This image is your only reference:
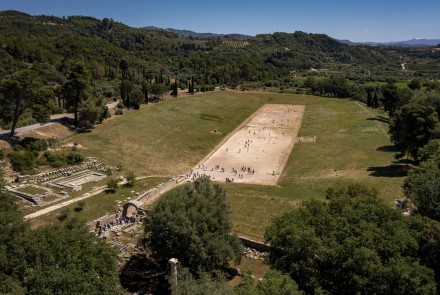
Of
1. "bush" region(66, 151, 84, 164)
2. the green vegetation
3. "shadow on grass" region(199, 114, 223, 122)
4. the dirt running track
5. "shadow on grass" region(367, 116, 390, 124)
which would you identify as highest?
the green vegetation

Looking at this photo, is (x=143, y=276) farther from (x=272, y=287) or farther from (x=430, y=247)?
(x=430, y=247)

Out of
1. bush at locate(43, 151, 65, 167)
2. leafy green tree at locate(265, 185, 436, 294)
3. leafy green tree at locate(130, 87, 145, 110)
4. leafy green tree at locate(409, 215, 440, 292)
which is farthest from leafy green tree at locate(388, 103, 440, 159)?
leafy green tree at locate(130, 87, 145, 110)

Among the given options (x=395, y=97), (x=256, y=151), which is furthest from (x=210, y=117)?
(x=395, y=97)

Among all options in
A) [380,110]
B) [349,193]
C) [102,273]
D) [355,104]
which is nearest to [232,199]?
[349,193]

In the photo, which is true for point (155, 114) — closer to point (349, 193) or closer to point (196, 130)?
point (196, 130)

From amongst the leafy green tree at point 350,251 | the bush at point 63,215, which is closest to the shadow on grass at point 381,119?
the leafy green tree at point 350,251

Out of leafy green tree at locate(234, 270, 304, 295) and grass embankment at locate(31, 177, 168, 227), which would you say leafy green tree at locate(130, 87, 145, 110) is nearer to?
grass embankment at locate(31, 177, 168, 227)
